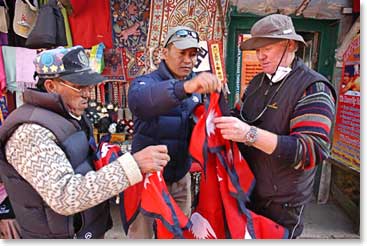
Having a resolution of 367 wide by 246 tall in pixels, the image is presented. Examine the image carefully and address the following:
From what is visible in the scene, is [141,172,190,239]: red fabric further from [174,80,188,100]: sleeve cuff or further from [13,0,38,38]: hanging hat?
[13,0,38,38]: hanging hat

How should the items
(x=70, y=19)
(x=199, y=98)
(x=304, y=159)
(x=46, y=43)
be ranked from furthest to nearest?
(x=70, y=19) < (x=46, y=43) < (x=199, y=98) < (x=304, y=159)

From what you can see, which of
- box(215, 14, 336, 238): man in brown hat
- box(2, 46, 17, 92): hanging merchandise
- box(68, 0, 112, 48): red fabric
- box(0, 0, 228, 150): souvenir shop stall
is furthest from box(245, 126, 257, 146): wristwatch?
box(2, 46, 17, 92): hanging merchandise

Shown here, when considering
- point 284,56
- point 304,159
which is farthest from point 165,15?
point 304,159

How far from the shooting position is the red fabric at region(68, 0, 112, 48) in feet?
10.1

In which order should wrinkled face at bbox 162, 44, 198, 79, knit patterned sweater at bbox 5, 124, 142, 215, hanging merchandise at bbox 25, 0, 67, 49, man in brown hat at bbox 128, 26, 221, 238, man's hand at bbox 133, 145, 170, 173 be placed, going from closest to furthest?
knit patterned sweater at bbox 5, 124, 142, 215 → man's hand at bbox 133, 145, 170, 173 → man in brown hat at bbox 128, 26, 221, 238 → wrinkled face at bbox 162, 44, 198, 79 → hanging merchandise at bbox 25, 0, 67, 49

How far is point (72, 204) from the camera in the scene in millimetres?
1042

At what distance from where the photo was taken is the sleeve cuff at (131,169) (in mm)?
1109

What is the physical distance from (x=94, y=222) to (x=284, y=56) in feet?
3.87

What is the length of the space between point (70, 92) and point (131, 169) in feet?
1.48

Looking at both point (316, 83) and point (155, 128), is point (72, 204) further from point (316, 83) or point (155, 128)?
point (316, 83)

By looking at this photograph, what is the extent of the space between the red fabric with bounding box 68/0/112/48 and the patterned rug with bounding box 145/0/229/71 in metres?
0.46

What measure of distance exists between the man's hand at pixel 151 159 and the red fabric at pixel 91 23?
91.5 inches

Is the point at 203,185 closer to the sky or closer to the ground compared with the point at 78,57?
closer to the ground

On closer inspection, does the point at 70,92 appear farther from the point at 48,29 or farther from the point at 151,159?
the point at 48,29
